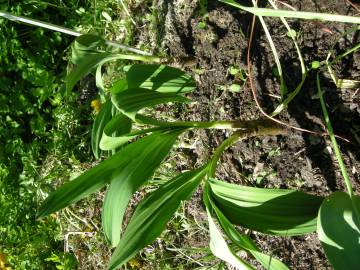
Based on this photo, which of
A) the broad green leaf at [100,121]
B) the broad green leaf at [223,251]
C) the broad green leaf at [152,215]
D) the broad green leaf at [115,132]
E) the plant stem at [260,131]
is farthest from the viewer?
the broad green leaf at [100,121]

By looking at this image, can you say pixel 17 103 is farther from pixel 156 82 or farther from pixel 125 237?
pixel 125 237

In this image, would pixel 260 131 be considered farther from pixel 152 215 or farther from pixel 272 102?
pixel 152 215

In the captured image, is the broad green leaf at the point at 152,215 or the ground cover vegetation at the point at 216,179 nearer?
the ground cover vegetation at the point at 216,179

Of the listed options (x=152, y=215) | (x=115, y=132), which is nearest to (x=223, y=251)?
(x=152, y=215)

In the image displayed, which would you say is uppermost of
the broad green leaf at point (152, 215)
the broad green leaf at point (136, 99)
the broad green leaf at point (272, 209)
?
the broad green leaf at point (136, 99)

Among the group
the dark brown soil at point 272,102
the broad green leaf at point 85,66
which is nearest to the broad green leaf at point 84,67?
the broad green leaf at point 85,66

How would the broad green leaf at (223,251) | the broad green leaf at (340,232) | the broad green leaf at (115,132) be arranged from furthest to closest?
the broad green leaf at (115,132) < the broad green leaf at (223,251) < the broad green leaf at (340,232)

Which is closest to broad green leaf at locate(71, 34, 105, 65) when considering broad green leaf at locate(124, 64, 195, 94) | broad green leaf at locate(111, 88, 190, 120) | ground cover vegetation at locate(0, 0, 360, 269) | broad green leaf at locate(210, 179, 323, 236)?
ground cover vegetation at locate(0, 0, 360, 269)

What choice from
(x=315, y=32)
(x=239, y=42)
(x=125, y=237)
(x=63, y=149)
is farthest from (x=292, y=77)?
(x=63, y=149)

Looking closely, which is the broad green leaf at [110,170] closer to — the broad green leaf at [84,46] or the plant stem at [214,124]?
the plant stem at [214,124]
